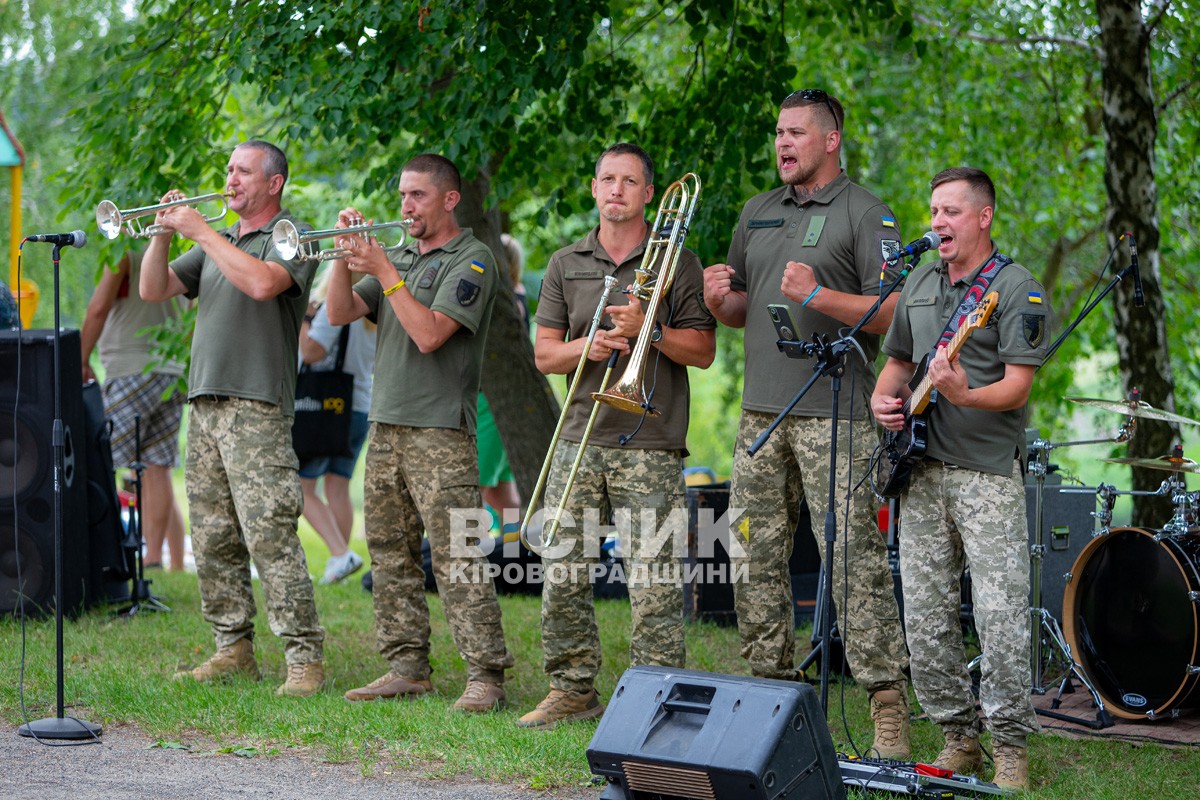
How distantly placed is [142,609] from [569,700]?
3188 millimetres

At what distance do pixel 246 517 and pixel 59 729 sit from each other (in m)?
1.12

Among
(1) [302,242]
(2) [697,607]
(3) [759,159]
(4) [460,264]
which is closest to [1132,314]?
(3) [759,159]

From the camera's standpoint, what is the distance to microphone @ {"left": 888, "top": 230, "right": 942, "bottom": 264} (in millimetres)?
4199

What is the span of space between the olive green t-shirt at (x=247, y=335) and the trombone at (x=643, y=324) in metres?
1.30

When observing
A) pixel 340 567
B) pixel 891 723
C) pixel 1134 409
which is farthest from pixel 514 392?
pixel 891 723

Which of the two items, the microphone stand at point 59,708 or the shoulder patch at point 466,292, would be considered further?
the shoulder patch at point 466,292

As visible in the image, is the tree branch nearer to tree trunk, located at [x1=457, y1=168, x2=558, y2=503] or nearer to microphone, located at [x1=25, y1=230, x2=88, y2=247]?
tree trunk, located at [x1=457, y1=168, x2=558, y2=503]

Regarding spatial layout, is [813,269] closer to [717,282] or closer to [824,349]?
[717,282]

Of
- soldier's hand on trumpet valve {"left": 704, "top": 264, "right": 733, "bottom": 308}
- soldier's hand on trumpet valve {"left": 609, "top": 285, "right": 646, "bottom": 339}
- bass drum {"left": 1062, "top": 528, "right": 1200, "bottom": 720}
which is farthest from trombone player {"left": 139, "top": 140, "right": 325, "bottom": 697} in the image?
bass drum {"left": 1062, "top": 528, "right": 1200, "bottom": 720}

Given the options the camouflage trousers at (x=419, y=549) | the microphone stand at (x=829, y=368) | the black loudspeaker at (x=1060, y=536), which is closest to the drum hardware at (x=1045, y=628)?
the black loudspeaker at (x=1060, y=536)

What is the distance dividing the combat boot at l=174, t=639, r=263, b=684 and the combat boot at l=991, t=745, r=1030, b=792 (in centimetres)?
313

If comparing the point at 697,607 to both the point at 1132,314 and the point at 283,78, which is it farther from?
the point at 283,78

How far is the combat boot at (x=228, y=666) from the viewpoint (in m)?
5.74

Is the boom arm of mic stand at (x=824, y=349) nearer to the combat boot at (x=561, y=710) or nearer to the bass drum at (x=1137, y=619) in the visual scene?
the combat boot at (x=561, y=710)
